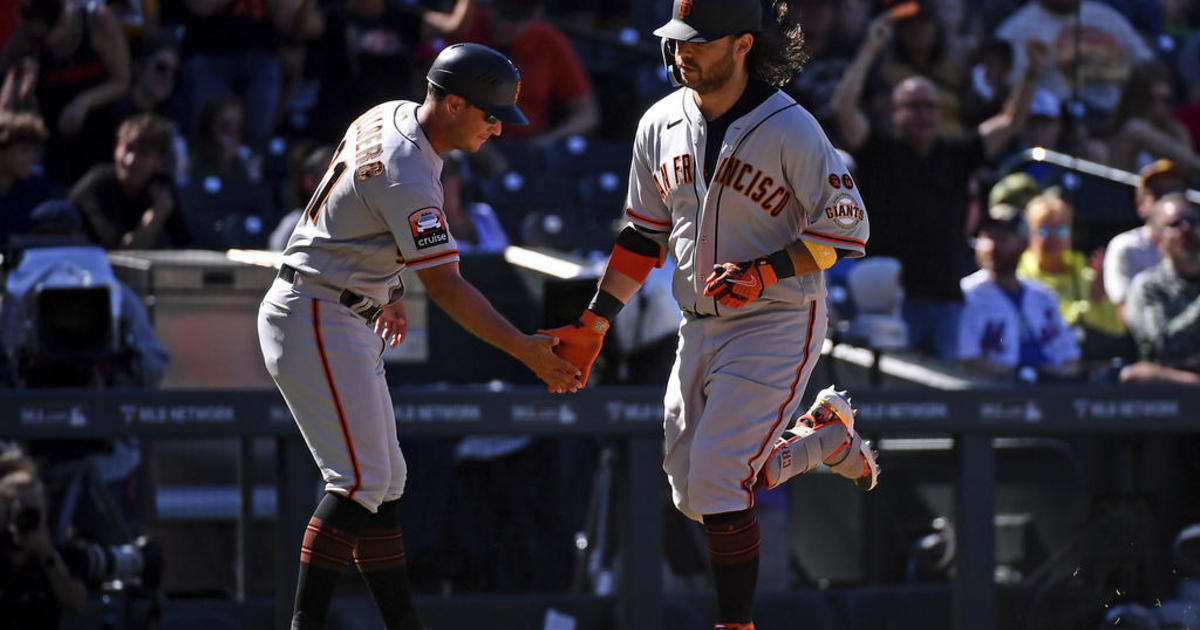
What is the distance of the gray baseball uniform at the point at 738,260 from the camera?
16.7ft

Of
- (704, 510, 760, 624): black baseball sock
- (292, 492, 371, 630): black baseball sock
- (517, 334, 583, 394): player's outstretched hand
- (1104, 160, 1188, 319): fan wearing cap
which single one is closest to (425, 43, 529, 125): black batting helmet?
(517, 334, 583, 394): player's outstretched hand

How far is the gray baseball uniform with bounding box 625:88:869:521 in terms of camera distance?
5090mm

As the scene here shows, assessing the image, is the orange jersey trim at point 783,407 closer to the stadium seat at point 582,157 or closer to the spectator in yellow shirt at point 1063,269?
the spectator in yellow shirt at point 1063,269

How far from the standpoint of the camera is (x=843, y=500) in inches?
327

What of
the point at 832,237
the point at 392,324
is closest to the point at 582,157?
the point at 392,324

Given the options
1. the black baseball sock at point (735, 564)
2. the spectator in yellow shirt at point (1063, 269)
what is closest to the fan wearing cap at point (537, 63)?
the spectator in yellow shirt at point (1063, 269)

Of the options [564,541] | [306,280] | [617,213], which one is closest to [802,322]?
[306,280]

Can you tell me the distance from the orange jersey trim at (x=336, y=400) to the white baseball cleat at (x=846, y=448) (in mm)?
1376

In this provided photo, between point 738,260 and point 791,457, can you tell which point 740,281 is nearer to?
point 738,260

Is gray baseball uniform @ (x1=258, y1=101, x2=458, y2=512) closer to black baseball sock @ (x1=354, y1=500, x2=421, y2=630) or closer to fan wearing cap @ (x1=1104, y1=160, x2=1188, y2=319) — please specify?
black baseball sock @ (x1=354, y1=500, x2=421, y2=630)

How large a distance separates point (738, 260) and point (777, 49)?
24.5 inches

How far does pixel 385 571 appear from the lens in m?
5.21

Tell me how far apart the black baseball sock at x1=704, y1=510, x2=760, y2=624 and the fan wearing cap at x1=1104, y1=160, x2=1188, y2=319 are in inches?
173

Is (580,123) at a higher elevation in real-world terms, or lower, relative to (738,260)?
higher
